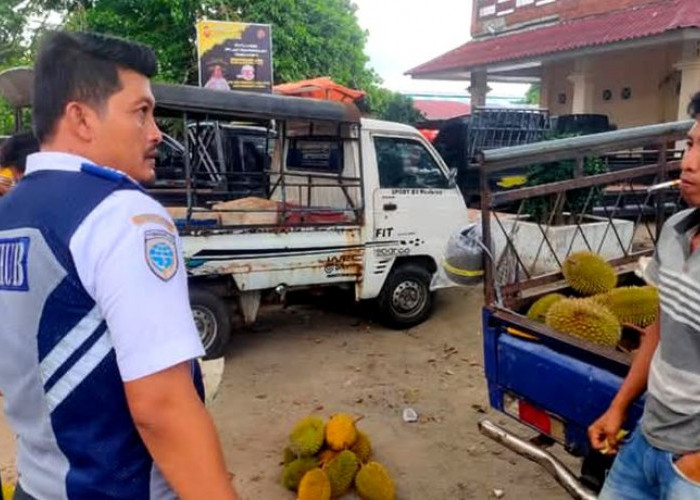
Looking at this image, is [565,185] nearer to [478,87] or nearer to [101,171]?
[101,171]

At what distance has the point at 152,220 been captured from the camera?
999 mm

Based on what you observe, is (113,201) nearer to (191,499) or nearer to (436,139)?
(191,499)

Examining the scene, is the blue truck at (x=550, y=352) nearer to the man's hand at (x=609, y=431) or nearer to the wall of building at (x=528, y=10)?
the man's hand at (x=609, y=431)

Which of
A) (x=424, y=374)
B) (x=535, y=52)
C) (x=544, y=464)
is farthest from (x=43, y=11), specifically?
(x=544, y=464)

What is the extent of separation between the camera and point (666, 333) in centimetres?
156

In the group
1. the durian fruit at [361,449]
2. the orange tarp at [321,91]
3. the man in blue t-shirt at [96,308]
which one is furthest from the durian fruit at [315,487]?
the orange tarp at [321,91]

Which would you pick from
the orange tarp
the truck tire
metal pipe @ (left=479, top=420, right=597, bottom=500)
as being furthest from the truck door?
metal pipe @ (left=479, top=420, right=597, bottom=500)

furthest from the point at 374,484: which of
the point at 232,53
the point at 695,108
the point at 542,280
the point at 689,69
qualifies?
the point at 689,69

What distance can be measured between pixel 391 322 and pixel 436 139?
196 inches

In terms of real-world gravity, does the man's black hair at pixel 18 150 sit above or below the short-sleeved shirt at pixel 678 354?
above

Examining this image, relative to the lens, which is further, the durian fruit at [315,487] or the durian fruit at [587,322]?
the durian fruit at [315,487]

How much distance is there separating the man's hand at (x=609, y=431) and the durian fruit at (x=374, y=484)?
4.38 feet

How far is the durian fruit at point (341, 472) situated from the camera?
9.97 feet

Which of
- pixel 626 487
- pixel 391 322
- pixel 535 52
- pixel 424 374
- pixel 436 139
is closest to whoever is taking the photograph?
pixel 626 487
